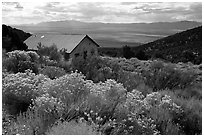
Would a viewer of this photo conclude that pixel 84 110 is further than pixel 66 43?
No

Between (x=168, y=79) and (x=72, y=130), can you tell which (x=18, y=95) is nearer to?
(x=72, y=130)

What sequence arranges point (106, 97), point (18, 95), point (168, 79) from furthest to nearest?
point (168, 79) → point (18, 95) → point (106, 97)

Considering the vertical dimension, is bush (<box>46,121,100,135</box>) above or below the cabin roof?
below

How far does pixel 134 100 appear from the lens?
4230mm

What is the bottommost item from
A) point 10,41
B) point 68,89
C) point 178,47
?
point 178,47

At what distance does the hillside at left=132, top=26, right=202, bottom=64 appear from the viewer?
2841 cm

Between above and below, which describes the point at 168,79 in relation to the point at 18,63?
below

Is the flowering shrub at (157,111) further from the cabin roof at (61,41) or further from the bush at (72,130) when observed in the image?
the cabin roof at (61,41)

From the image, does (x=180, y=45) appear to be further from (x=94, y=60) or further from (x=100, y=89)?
(x=100, y=89)

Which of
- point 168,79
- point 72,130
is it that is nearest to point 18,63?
point 168,79

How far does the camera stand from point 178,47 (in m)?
32.6

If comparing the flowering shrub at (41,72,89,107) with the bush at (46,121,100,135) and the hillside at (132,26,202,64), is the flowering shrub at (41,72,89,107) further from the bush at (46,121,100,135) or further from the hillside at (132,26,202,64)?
the hillside at (132,26,202,64)

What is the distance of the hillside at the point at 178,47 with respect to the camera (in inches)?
1119

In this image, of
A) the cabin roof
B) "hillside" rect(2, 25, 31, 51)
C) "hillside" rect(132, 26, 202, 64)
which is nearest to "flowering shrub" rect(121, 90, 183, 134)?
the cabin roof
